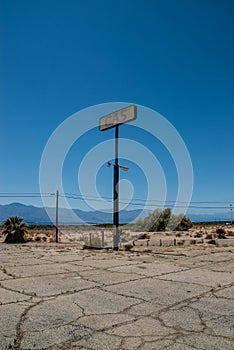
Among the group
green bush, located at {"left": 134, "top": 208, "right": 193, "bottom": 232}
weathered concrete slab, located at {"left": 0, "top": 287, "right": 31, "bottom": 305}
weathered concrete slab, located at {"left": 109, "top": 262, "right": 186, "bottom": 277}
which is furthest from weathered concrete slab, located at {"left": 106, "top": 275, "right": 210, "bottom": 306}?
green bush, located at {"left": 134, "top": 208, "right": 193, "bottom": 232}

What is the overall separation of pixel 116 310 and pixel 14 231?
20.9 metres

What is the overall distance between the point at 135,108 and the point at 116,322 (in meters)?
17.0

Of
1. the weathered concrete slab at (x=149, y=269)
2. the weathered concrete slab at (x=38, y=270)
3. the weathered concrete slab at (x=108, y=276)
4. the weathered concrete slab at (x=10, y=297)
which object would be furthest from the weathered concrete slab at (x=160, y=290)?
the weathered concrete slab at (x=38, y=270)

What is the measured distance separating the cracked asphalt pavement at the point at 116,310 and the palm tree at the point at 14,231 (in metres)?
16.4

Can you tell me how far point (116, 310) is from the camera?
5.00 metres

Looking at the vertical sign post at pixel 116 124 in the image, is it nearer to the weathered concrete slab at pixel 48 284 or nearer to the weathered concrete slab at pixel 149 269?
the weathered concrete slab at pixel 149 269

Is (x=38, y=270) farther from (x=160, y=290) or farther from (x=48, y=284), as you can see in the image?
(x=160, y=290)

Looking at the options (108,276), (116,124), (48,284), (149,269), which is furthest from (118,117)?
(48,284)

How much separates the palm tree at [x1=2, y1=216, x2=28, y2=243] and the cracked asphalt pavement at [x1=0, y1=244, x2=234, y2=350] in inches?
647

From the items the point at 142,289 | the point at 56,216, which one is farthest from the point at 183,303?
the point at 56,216

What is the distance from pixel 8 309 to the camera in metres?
4.96

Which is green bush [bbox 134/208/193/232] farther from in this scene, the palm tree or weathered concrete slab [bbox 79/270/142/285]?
weathered concrete slab [bbox 79/270/142/285]

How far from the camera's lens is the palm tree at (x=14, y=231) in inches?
944

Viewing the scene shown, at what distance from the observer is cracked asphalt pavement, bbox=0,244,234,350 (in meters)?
3.68
